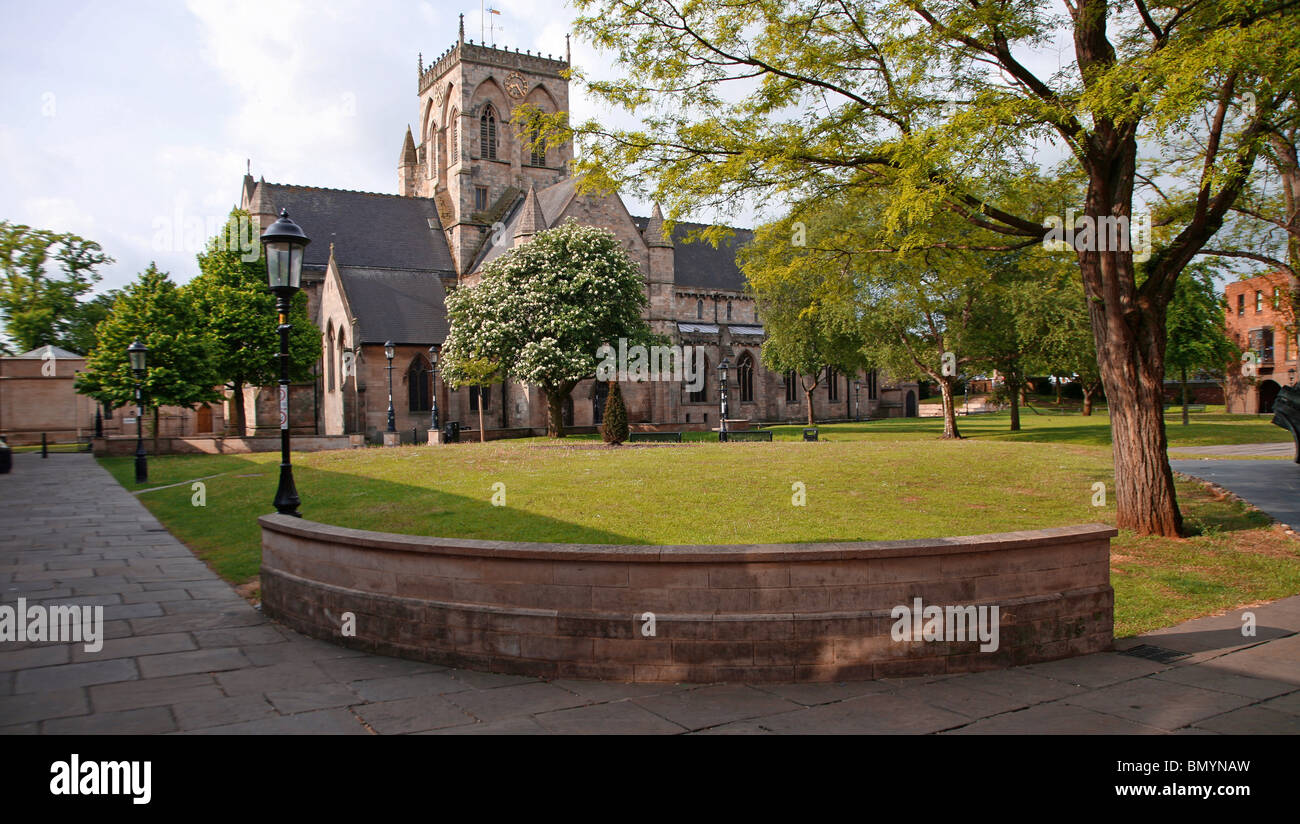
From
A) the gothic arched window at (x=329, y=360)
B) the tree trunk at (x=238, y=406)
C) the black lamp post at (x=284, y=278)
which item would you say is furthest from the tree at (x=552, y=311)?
the black lamp post at (x=284, y=278)

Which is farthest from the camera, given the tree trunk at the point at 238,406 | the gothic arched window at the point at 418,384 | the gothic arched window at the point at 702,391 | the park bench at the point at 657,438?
the gothic arched window at the point at 702,391

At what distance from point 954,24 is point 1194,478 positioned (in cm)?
1112

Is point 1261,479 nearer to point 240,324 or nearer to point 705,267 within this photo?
point 240,324

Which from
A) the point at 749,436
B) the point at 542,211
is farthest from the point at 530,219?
the point at 749,436

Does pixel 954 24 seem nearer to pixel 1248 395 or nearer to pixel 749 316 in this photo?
pixel 749 316

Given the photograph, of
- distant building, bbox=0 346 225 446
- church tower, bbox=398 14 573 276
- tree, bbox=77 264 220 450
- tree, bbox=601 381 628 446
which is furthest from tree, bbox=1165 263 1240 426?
distant building, bbox=0 346 225 446

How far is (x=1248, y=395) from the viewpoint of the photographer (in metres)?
57.4

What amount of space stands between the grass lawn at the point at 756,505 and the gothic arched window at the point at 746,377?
3456 centimetres

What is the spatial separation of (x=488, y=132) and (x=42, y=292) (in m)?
37.5

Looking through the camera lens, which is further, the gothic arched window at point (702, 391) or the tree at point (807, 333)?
the gothic arched window at point (702, 391)

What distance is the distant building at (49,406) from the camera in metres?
46.3

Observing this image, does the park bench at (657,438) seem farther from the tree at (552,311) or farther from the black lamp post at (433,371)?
the black lamp post at (433,371)

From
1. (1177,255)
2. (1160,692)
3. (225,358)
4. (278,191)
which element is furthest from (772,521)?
(278,191)

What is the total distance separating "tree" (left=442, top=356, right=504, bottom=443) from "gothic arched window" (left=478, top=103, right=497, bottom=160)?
824 inches
